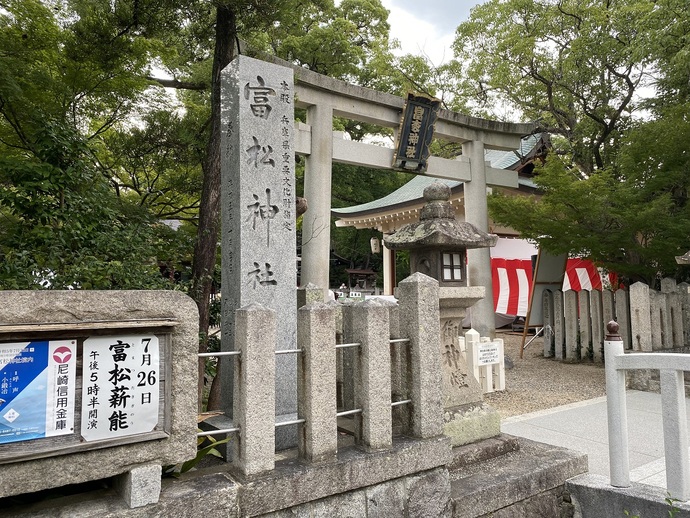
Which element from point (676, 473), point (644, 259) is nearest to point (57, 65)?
point (676, 473)

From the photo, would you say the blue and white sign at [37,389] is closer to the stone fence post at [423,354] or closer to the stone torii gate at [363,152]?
the stone fence post at [423,354]

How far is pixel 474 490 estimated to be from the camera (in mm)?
3238

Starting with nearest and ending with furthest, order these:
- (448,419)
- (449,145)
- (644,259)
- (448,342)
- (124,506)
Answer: (124,506) < (448,419) < (448,342) < (644,259) < (449,145)

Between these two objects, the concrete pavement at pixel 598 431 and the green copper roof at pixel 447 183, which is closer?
the concrete pavement at pixel 598 431

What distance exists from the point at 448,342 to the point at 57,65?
6.23 m

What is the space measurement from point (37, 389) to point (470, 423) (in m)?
3.12

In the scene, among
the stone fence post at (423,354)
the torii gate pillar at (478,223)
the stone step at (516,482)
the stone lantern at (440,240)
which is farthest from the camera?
the torii gate pillar at (478,223)

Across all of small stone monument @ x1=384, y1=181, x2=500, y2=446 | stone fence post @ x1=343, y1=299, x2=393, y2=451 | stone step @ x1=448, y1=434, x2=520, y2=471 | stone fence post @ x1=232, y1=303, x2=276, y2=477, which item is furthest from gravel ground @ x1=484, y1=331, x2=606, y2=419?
stone fence post @ x1=232, y1=303, x2=276, y2=477

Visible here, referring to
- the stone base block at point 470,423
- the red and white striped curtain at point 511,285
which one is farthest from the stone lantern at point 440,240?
the red and white striped curtain at point 511,285

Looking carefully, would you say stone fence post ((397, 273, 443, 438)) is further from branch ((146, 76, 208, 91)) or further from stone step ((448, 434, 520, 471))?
branch ((146, 76, 208, 91))

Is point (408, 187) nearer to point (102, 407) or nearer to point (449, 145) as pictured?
point (449, 145)

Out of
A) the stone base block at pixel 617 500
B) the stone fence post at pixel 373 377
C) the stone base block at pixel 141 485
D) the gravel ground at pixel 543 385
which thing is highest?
the stone fence post at pixel 373 377

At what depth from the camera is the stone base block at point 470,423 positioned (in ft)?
12.4

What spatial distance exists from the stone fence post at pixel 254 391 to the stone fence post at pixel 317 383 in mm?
232
